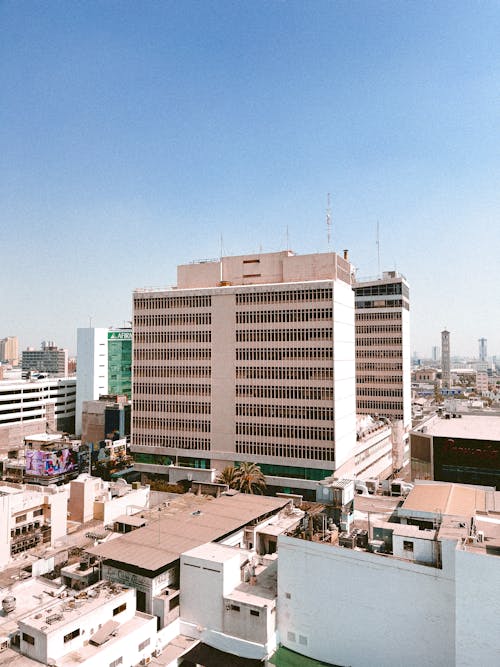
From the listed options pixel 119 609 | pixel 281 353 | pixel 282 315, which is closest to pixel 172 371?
pixel 281 353

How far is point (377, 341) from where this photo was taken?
134m

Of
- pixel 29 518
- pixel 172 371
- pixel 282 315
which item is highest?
pixel 282 315

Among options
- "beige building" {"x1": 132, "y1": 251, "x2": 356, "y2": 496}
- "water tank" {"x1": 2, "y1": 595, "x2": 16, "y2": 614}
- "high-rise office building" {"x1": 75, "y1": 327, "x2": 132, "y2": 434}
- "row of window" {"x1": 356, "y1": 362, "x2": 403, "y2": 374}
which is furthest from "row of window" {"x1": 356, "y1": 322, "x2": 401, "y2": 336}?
"water tank" {"x1": 2, "y1": 595, "x2": 16, "y2": 614}

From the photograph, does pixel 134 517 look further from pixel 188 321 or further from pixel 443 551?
pixel 188 321

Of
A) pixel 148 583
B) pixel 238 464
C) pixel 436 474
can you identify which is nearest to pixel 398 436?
pixel 436 474

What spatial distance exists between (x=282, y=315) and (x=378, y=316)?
184 ft

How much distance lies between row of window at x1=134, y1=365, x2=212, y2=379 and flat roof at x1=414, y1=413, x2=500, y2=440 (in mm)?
38732

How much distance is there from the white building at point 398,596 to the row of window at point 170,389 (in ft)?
164

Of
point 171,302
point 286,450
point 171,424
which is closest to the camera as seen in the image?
point 286,450

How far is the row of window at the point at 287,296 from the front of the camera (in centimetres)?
8325

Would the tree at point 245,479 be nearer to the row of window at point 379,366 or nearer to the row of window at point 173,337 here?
the row of window at point 173,337

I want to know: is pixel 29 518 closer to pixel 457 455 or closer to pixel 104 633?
pixel 104 633

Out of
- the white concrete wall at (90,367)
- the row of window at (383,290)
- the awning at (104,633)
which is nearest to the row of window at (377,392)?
the row of window at (383,290)

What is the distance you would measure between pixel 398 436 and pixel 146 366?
206 ft
